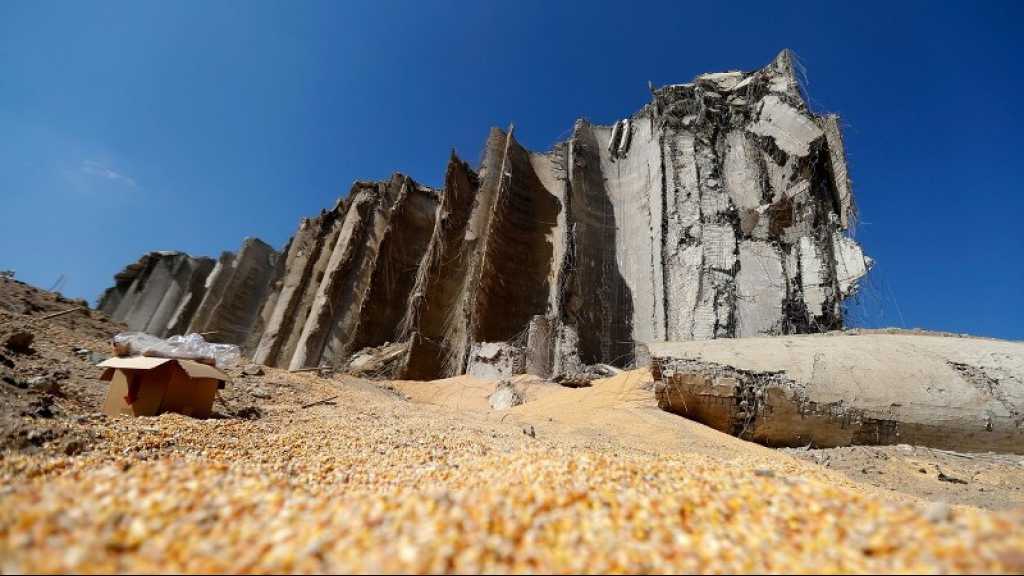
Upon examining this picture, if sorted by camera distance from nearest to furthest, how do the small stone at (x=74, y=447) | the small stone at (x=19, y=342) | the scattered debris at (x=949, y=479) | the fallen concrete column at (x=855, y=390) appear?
the small stone at (x=74, y=447)
the scattered debris at (x=949, y=479)
the fallen concrete column at (x=855, y=390)
the small stone at (x=19, y=342)

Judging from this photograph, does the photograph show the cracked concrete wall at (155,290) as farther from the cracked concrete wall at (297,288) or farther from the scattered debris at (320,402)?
the scattered debris at (320,402)

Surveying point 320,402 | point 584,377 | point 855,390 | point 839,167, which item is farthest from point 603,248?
point 320,402

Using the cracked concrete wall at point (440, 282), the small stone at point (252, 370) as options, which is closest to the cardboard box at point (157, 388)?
the small stone at point (252, 370)

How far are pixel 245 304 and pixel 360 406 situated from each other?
869 inches

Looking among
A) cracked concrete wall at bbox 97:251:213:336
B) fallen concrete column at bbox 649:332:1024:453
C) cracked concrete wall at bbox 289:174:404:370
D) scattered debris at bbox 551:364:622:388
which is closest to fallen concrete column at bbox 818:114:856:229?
fallen concrete column at bbox 649:332:1024:453

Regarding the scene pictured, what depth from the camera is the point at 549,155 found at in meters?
17.7

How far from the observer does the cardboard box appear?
14.6ft

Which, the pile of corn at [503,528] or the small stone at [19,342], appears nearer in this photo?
the pile of corn at [503,528]

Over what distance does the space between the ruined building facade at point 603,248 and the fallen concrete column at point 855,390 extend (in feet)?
14.6

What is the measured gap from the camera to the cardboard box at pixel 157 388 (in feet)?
14.6

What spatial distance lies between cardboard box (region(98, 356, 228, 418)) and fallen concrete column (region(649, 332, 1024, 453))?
17.5 ft

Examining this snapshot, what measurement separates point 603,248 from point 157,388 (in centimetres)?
1197

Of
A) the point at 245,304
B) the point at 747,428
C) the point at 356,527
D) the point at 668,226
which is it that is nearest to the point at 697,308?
the point at 668,226

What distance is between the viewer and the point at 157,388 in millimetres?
4523
